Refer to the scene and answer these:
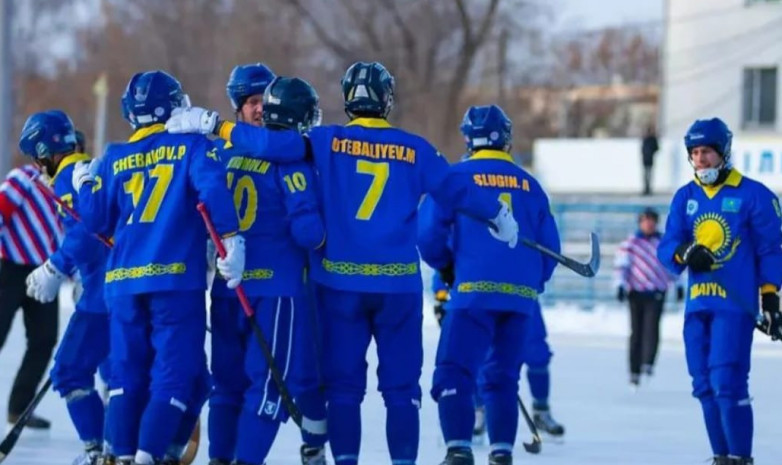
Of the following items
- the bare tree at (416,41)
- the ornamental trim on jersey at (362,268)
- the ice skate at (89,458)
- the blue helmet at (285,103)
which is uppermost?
the bare tree at (416,41)

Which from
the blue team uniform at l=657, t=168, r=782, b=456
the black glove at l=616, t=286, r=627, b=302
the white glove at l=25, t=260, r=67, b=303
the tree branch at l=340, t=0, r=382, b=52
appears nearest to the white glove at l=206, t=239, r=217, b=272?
the white glove at l=25, t=260, r=67, b=303

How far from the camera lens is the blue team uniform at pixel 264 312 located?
7.34m

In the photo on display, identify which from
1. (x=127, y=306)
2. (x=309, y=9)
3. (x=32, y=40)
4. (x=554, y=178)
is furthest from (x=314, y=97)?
(x=32, y=40)

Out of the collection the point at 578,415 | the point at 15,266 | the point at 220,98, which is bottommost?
the point at 578,415

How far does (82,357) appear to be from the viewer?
27.1ft

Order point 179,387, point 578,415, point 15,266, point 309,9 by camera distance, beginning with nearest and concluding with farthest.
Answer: point 179,387 → point 15,266 → point 578,415 → point 309,9

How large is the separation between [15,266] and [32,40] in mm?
47352

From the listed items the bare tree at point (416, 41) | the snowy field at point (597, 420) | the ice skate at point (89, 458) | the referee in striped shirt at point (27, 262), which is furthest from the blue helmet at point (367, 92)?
the bare tree at point (416, 41)

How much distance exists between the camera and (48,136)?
8.73m

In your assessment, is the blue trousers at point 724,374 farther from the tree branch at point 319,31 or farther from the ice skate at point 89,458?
the tree branch at point 319,31

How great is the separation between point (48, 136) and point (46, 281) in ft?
3.05

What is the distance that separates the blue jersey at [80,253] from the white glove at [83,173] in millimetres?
97

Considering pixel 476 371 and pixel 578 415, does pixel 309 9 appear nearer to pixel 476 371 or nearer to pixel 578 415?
pixel 578 415

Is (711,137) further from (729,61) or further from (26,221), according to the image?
(729,61)
